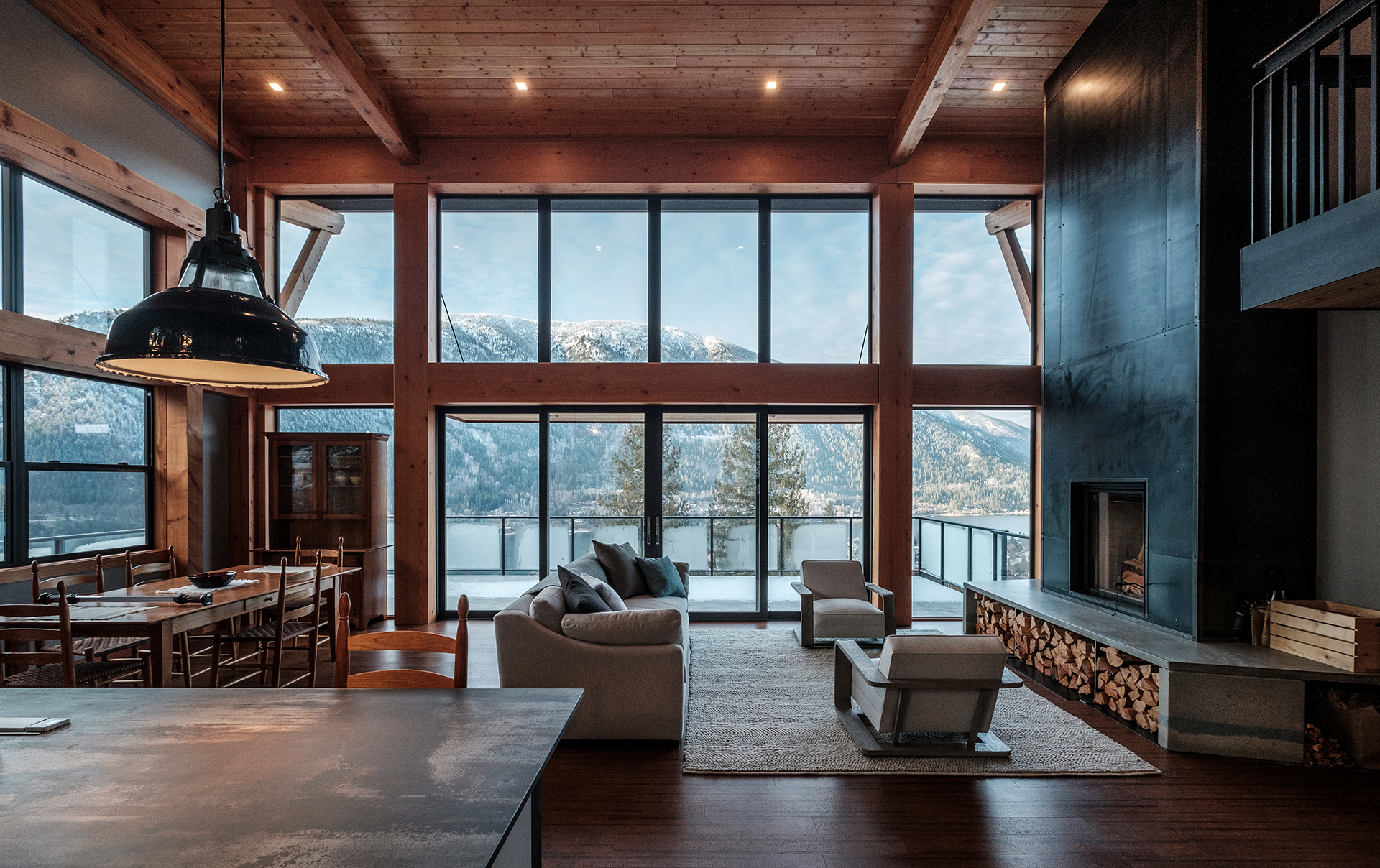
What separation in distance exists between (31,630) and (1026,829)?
443cm

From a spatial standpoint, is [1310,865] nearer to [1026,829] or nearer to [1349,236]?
[1026,829]

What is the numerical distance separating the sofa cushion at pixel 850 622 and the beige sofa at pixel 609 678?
2.04 m

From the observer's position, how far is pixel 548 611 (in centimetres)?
358

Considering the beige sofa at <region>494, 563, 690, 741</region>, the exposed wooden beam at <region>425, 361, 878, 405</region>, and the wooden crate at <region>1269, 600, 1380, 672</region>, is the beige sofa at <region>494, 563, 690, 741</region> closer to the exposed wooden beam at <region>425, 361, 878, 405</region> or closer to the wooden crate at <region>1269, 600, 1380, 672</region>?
the exposed wooden beam at <region>425, 361, 878, 405</region>

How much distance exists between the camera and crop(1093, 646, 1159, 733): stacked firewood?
11.9ft

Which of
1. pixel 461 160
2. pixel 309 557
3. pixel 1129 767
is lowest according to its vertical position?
pixel 1129 767

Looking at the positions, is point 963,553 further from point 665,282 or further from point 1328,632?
point 665,282

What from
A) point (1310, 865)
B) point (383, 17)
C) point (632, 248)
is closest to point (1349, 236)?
point (1310, 865)

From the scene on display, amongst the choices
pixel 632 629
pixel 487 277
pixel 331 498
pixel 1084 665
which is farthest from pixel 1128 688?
pixel 331 498

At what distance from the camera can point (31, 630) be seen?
3018 mm

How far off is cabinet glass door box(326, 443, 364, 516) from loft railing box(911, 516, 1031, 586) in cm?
553

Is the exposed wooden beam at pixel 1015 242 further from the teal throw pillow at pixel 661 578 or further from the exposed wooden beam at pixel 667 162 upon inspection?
the teal throw pillow at pixel 661 578

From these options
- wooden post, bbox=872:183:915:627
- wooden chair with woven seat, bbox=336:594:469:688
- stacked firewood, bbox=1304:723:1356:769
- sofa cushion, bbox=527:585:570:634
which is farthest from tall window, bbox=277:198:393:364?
stacked firewood, bbox=1304:723:1356:769

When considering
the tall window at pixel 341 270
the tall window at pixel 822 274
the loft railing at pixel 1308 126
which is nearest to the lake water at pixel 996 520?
the tall window at pixel 822 274
